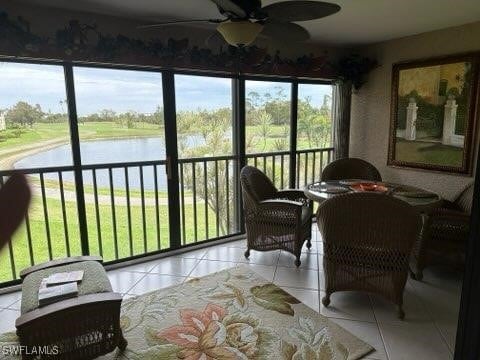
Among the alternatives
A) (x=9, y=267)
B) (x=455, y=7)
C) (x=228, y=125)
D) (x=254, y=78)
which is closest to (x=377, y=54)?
(x=455, y=7)

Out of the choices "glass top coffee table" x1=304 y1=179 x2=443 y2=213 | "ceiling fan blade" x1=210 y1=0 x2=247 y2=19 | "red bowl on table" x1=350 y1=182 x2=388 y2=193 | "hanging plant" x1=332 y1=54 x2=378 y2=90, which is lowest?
"glass top coffee table" x1=304 y1=179 x2=443 y2=213

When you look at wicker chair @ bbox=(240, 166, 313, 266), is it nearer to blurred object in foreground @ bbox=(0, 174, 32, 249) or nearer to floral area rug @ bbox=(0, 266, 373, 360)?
floral area rug @ bbox=(0, 266, 373, 360)

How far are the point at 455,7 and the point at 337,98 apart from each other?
1.69m

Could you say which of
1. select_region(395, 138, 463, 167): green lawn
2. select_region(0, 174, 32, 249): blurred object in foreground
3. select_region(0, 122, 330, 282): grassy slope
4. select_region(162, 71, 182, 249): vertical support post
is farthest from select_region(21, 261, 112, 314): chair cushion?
select_region(395, 138, 463, 167): green lawn

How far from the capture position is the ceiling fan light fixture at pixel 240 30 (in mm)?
1812

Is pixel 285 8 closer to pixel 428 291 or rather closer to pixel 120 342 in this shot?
pixel 120 342

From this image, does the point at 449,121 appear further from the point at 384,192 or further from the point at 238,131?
the point at 238,131

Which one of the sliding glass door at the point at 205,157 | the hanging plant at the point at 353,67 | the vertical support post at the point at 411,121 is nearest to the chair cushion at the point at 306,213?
the sliding glass door at the point at 205,157

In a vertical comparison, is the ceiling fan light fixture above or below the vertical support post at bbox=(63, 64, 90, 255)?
above

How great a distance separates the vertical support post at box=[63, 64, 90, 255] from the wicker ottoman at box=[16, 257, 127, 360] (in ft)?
3.32

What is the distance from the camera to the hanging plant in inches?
159

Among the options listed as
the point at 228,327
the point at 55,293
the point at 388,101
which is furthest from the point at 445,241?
the point at 55,293

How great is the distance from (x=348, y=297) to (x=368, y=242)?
62cm

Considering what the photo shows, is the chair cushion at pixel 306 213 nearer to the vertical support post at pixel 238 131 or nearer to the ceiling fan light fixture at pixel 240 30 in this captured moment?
the vertical support post at pixel 238 131
